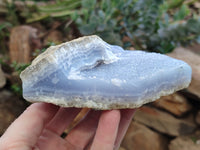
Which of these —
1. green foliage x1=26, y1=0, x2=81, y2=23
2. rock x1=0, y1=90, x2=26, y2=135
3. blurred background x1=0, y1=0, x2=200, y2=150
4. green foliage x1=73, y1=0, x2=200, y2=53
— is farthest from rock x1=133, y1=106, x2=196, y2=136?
green foliage x1=26, y1=0, x2=81, y2=23

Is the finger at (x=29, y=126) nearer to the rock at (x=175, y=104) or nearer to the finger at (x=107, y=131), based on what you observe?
the finger at (x=107, y=131)

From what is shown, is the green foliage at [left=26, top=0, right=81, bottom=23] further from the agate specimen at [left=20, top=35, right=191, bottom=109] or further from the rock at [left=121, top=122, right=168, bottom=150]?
the agate specimen at [left=20, top=35, right=191, bottom=109]

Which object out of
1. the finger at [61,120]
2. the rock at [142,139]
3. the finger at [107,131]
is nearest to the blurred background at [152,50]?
the rock at [142,139]

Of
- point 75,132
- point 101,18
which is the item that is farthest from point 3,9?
point 75,132

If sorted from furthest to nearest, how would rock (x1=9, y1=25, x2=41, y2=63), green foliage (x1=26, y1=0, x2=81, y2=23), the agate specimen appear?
green foliage (x1=26, y1=0, x2=81, y2=23) → rock (x1=9, y1=25, x2=41, y2=63) → the agate specimen

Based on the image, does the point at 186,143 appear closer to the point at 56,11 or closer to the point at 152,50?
the point at 152,50

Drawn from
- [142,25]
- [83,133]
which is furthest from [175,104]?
[83,133]
